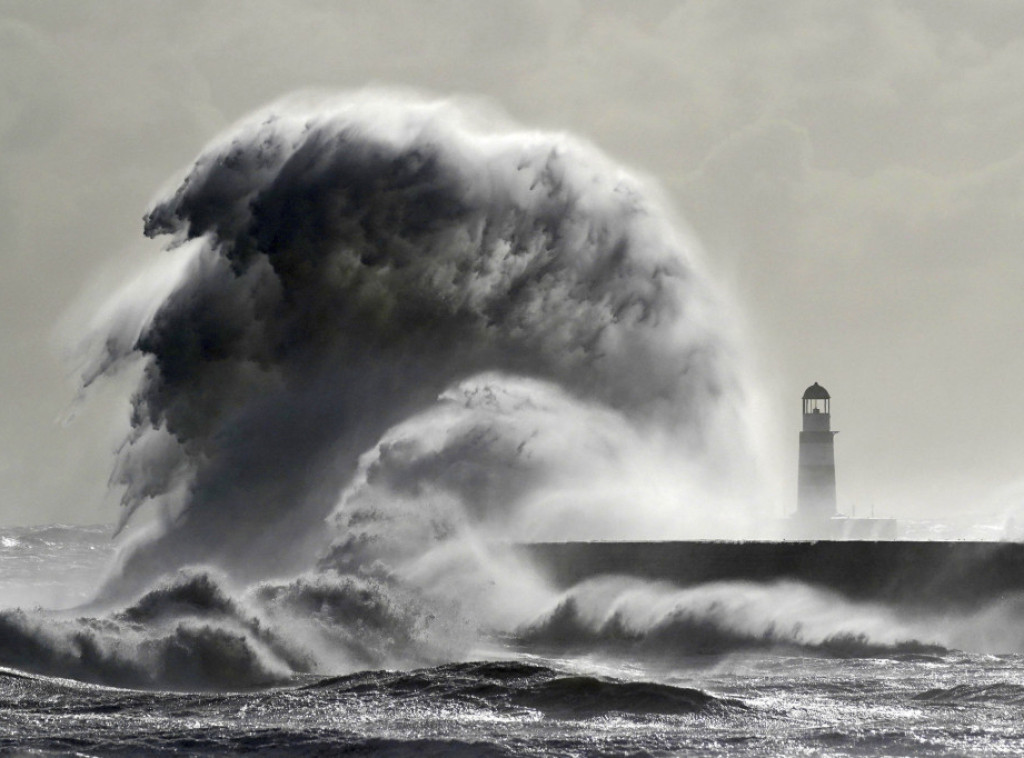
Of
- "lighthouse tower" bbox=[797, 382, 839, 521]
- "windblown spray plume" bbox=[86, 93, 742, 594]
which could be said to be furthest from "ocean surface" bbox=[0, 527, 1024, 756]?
"lighthouse tower" bbox=[797, 382, 839, 521]

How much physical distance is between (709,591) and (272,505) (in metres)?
8.36

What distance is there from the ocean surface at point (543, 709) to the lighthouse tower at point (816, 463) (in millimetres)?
16579

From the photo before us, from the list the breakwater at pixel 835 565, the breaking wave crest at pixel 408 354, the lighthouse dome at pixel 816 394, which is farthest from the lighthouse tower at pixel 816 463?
the breakwater at pixel 835 565

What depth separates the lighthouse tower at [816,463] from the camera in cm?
3462

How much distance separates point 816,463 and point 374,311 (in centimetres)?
1201

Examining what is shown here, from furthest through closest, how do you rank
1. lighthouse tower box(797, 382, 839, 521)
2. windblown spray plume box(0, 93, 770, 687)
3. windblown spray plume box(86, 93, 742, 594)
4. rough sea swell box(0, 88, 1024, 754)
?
lighthouse tower box(797, 382, 839, 521) → windblown spray plume box(86, 93, 742, 594) → windblown spray plume box(0, 93, 770, 687) → rough sea swell box(0, 88, 1024, 754)

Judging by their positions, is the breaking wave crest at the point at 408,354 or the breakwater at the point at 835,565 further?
the breaking wave crest at the point at 408,354

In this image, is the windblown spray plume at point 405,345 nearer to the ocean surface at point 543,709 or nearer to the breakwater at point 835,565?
the breakwater at point 835,565

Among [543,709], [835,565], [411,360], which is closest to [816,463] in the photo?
[411,360]

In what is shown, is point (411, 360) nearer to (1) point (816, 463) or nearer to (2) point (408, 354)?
(2) point (408, 354)

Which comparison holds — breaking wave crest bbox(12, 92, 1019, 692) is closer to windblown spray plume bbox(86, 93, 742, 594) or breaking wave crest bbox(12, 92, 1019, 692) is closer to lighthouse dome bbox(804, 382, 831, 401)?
windblown spray plume bbox(86, 93, 742, 594)

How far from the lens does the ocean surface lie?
1171 centimetres

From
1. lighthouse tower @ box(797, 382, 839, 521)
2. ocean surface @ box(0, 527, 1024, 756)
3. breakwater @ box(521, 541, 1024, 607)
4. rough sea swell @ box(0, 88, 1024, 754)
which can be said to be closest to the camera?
ocean surface @ box(0, 527, 1024, 756)

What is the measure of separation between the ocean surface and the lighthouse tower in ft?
54.4
